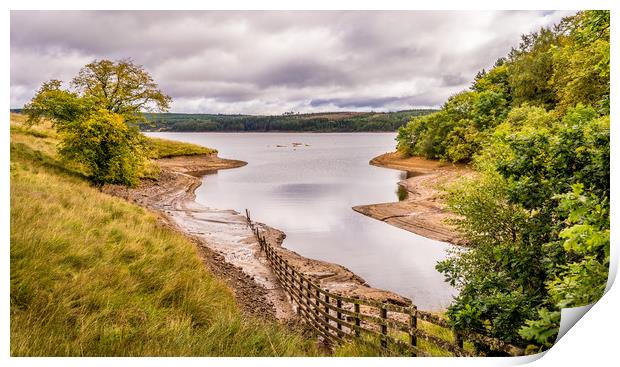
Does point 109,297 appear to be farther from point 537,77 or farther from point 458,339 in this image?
point 537,77

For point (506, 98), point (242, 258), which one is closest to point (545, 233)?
point (242, 258)

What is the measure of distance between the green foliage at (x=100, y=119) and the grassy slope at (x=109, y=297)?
10535mm

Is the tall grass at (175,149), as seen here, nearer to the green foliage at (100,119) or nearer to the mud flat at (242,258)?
the mud flat at (242,258)

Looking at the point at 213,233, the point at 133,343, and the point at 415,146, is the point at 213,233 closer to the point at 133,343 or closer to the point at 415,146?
the point at 133,343

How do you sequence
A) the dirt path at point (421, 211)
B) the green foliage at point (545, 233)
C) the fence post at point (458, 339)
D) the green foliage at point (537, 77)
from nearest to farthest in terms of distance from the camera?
the green foliage at point (545, 233) < the fence post at point (458, 339) < the dirt path at point (421, 211) < the green foliage at point (537, 77)

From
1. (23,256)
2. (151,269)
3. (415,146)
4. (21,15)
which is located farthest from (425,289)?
(415,146)

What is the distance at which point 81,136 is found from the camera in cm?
2020

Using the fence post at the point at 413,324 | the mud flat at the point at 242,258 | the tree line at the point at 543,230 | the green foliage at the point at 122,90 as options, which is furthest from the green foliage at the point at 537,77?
the fence post at the point at 413,324

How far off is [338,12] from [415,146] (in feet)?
197

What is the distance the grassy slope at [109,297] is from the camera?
224 inches

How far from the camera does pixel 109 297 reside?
6.64m

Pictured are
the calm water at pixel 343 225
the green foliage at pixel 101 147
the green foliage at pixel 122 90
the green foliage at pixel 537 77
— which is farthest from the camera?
the green foliage at pixel 537 77

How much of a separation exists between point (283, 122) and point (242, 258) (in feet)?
109

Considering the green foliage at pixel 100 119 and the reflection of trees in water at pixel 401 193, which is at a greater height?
the green foliage at pixel 100 119
